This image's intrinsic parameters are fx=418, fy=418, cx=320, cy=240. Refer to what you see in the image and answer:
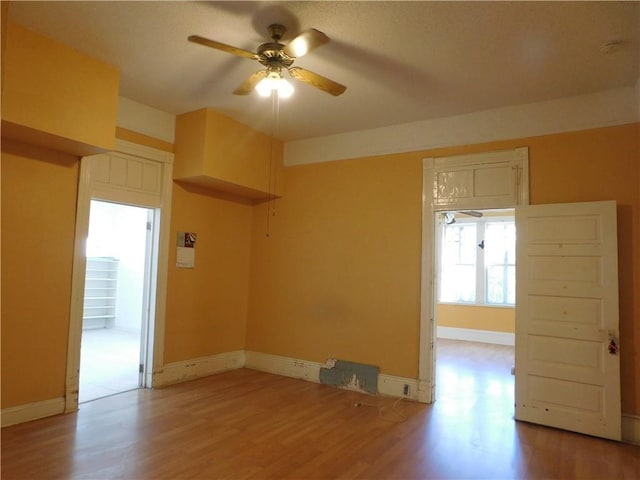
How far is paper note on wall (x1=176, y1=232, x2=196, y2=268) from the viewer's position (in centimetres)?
501

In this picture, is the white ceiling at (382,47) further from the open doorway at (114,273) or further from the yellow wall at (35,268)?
the open doorway at (114,273)

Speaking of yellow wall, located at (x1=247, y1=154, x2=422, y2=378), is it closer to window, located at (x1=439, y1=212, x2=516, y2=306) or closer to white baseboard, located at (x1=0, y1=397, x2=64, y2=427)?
white baseboard, located at (x1=0, y1=397, x2=64, y2=427)

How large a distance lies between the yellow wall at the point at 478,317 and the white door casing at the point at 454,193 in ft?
16.0

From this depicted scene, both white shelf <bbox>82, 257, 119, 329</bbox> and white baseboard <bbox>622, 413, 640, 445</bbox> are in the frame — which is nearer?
white baseboard <bbox>622, 413, 640, 445</bbox>

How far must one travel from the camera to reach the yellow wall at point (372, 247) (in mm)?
3754

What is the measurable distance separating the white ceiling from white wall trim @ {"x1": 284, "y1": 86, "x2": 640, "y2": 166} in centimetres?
12

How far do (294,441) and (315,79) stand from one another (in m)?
2.84

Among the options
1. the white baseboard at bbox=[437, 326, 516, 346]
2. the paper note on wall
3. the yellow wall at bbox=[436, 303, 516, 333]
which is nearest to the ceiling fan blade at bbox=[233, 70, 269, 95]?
the paper note on wall

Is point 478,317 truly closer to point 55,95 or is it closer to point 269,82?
point 269,82

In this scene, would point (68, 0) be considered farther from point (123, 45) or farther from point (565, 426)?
point (565, 426)

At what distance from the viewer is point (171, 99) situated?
4.45m

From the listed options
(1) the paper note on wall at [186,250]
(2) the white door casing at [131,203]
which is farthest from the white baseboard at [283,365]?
(1) the paper note on wall at [186,250]

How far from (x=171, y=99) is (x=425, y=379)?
4062mm

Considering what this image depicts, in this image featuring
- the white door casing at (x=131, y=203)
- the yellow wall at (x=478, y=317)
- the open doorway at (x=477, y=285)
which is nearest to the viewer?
the white door casing at (x=131, y=203)
